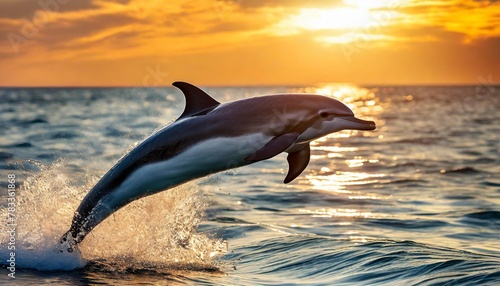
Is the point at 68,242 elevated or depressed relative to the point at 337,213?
elevated

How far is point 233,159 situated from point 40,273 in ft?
8.28

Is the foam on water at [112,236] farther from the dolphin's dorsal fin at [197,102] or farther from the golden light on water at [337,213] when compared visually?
the golden light on water at [337,213]

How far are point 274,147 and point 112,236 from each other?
2.97 meters

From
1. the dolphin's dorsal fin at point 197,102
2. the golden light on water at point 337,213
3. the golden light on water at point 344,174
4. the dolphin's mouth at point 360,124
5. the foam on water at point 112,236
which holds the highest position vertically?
the dolphin's dorsal fin at point 197,102

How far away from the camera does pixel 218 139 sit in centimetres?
701

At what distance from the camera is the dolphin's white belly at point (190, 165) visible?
22.8 ft

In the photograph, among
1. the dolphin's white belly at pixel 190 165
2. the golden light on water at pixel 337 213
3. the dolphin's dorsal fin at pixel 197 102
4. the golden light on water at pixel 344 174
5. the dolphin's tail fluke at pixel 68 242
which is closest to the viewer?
the dolphin's white belly at pixel 190 165

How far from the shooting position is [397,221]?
38.8 feet

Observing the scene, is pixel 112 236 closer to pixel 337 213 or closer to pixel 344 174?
pixel 337 213

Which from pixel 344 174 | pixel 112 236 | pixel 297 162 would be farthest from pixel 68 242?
pixel 344 174

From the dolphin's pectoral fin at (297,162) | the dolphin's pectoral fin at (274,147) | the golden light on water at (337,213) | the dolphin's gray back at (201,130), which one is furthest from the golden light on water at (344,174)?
the dolphin's pectoral fin at (274,147)

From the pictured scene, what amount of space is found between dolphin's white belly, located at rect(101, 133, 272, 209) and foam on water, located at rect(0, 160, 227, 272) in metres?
1.13

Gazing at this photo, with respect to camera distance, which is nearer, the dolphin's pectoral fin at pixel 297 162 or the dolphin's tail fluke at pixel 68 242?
the dolphin's pectoral fin at pixel 297 162

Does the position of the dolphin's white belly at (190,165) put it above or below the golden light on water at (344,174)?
above
